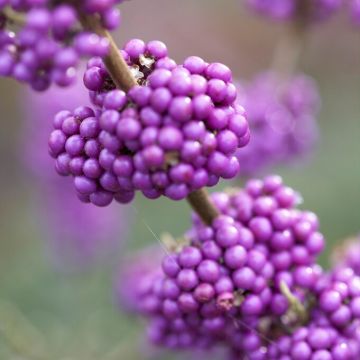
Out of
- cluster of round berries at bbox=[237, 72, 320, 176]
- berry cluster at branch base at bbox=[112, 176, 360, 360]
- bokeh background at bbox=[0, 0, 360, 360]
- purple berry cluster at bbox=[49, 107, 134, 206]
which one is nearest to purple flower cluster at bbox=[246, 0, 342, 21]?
bokeh background at bbox=[0, 0, 360, 360]

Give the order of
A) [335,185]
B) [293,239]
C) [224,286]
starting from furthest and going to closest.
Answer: [335,185] < [293,239] < [224,286]

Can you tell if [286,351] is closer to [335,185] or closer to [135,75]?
[135,75]

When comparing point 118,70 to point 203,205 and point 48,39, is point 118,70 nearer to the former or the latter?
point 48,39

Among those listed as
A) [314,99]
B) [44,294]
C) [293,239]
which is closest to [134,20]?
[44,294]

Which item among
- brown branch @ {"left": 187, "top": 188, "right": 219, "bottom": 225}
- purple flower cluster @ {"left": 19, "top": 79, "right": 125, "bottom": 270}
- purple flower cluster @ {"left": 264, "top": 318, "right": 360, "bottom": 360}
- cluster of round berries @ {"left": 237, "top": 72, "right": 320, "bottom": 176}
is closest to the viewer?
brown branch @ {"left": 187, "top": 188, "right": 219, "bottom": 225}

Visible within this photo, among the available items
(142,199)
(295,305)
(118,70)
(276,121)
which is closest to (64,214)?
(276,121)

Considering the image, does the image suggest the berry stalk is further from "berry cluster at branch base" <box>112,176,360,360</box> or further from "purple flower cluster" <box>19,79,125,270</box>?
"purple flower cluster" <box>19,79,125,270</box>
